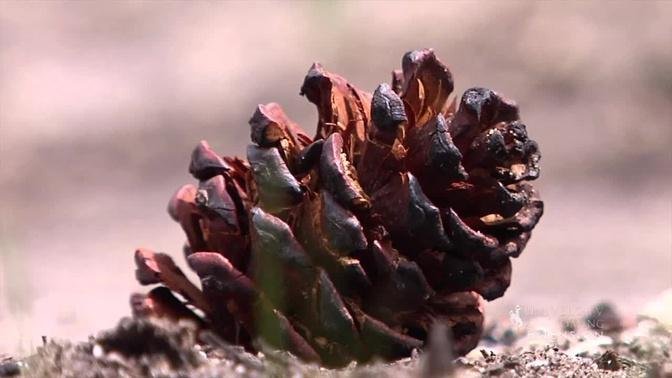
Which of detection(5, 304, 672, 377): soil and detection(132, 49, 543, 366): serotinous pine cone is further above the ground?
detection(132, 49, 543, 366): serotinous pine cone

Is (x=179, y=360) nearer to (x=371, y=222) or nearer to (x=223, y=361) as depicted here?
(x=223, y=361)

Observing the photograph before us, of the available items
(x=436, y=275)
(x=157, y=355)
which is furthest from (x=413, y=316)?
(x=157, y=355)

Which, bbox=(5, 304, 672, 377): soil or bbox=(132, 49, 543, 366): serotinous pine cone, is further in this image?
bbox=(132, 49, 543, 366): serotinous pine cone

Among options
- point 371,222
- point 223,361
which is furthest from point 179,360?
point 371,222

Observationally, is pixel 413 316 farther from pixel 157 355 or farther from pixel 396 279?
pixel 157 355

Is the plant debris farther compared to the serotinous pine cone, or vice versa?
the serotinous pine cone

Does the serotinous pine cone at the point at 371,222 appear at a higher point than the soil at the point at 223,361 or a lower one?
higher

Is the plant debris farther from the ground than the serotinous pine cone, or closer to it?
closer to it

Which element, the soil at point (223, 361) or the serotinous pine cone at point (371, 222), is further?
the serotinous pine cone at point (371, 222)
